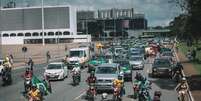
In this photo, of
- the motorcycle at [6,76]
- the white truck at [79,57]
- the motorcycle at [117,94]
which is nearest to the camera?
the motorcycle at [117,94]

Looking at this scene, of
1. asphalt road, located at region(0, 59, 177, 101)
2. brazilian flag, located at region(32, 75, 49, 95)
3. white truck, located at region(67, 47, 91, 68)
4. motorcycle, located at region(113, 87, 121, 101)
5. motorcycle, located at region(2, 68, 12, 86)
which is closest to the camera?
motorcycle, located at region(113, 87, 121, 101)

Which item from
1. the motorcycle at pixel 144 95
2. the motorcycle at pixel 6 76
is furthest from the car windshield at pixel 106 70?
the motorcycle at pixel 6 76

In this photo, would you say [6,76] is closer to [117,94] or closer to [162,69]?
[162,69]

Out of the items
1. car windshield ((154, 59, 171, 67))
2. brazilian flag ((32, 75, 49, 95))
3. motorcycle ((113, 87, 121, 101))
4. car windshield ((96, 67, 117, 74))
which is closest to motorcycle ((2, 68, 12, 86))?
brazilian flag ((32, 75, 49, 95))

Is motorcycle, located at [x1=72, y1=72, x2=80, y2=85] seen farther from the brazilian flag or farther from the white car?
the brazilian flag

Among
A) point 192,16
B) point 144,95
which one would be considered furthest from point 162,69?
point 144,95

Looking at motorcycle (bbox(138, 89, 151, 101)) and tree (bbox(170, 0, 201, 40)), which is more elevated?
tree (bbox(170, 0, 201, 40))

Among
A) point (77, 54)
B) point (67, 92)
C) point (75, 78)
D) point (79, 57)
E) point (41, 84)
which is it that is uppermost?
point (77, 54)

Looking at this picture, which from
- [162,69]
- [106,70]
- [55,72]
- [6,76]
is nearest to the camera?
[106,70]

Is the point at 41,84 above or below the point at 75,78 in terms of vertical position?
above

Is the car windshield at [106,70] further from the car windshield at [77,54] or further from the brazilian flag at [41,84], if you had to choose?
the car windshield at [77,54]

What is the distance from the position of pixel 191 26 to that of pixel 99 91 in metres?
11.4

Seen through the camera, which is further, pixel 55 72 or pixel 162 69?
pixel 162 69

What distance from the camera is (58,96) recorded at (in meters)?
28.1
